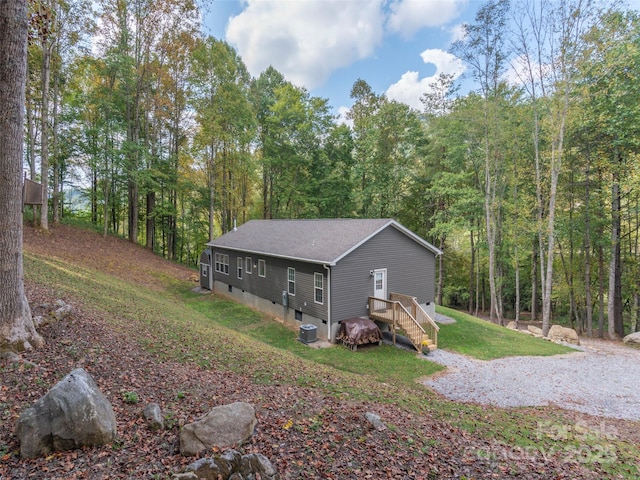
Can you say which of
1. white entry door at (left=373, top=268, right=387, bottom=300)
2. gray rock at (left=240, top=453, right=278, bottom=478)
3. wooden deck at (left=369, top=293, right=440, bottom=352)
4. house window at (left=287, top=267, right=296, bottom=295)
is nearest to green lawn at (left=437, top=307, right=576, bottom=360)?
wooden deck at (left=369, top=293, right=440, bottom=352)

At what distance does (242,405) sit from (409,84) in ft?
82.2

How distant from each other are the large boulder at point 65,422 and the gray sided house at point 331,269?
8744mm

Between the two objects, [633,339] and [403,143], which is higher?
[403,143]

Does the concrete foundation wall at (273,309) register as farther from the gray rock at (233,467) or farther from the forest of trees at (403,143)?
the gray rock at (233,467)

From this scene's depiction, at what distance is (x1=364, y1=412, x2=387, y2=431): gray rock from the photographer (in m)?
4.59

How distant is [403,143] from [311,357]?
18.4 m

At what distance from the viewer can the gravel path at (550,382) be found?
25.9 feet

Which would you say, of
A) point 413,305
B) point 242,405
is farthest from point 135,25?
point 242,405

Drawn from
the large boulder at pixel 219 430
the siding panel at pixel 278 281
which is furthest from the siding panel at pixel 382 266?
the large boulder at pixel 219 430

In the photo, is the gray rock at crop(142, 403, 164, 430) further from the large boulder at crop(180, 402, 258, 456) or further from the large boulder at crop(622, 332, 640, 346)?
the large boulder at crop(622, 332, 640, 346)

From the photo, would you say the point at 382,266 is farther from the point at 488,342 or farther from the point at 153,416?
the point at 153,416

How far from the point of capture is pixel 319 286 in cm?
1252

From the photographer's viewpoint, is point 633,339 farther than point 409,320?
Yes

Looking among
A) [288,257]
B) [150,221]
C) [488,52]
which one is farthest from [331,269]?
[150,221]
